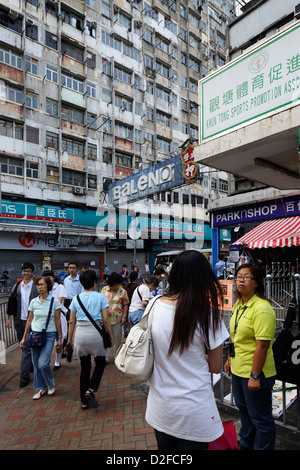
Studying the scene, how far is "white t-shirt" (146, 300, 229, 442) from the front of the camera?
68.1 inches

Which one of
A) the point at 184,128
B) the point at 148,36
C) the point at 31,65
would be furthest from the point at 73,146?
the point at 148,36

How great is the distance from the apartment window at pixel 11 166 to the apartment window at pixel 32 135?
1.59 metres

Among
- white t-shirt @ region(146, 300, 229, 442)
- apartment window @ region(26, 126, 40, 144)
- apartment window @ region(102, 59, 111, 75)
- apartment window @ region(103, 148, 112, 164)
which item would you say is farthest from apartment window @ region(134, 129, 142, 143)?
white t-shirt @ region(146, 300, 229, 442)

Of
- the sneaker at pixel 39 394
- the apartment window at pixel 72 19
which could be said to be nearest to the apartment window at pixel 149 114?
the apartment window at pixel 72 19

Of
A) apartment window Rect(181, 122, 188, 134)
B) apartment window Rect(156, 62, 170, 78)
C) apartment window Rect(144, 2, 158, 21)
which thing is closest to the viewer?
apartment window Rect(144, 2, 158, 21)

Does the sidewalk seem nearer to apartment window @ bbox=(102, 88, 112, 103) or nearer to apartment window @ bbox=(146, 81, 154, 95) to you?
apartment window @ bbox=(102, 88, 112, 103)

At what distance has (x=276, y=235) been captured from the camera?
9.11 m

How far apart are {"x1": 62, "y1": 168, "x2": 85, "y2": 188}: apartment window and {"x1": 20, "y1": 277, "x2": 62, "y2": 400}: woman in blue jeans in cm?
1889

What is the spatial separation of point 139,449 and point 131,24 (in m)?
30.9

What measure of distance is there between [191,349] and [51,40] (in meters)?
25.5

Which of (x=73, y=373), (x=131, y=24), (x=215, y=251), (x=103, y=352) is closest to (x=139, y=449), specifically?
(x=103, y=352)

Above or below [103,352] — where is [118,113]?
above

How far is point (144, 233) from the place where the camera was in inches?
1054
